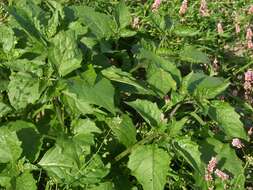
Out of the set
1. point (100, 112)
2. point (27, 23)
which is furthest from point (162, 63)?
point (27, 23)

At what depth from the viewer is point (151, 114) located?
286 centimetres

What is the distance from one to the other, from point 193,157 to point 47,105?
71 centimetres

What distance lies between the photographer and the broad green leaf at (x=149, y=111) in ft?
9.27

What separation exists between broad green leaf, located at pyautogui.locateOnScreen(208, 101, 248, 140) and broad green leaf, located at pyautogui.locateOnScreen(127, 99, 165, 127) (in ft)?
0.90

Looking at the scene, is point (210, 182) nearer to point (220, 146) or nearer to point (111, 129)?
point (220, 146)

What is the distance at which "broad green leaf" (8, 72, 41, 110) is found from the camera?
8.69ft

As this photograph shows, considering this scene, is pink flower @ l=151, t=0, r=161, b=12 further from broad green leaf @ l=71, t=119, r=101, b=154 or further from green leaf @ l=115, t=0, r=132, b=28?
broad green leaf @ l=71, t=119, r=101, b=154

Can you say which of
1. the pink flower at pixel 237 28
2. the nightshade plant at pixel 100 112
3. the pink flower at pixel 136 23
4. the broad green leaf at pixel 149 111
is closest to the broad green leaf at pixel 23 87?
the nightshade plant at pixel 100 112

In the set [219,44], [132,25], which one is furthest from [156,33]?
[219,44]

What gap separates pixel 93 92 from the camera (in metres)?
2.70

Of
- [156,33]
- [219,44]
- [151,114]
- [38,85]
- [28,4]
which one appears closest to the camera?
[38,85]

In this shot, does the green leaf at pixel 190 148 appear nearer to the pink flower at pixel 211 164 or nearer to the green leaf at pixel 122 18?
the pink flower at pixel 211 164

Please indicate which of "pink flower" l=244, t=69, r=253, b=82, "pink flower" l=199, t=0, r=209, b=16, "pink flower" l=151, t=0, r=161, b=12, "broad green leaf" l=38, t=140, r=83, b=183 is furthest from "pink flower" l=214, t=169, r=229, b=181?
"pink flower" l=199, t=0, r=209, b=16

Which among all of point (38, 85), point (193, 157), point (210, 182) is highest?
point (38, 85)
